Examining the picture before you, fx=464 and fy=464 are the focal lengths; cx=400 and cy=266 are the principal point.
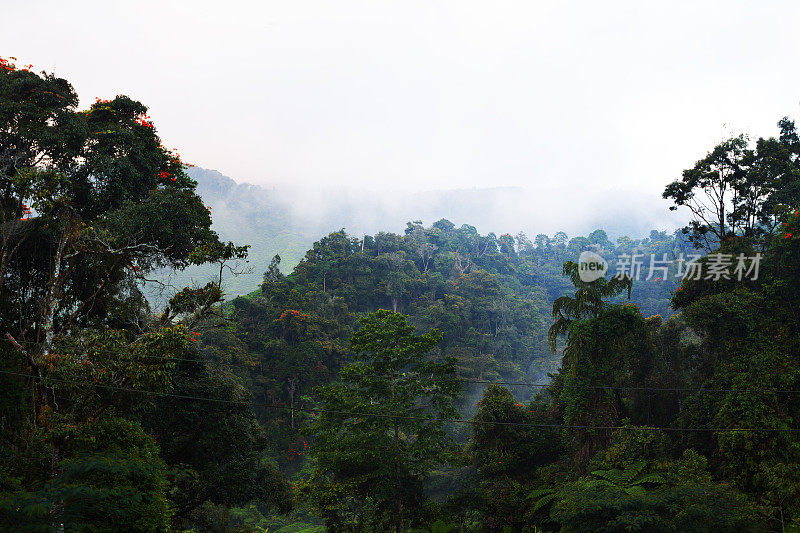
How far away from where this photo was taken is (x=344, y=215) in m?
150

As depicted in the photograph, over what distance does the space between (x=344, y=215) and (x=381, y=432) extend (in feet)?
452

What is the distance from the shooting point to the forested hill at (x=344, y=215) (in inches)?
4313

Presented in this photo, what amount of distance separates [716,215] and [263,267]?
8668cm

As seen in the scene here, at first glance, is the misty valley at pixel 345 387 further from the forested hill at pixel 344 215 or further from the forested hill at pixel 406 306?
the forested hill at pixel 344 215

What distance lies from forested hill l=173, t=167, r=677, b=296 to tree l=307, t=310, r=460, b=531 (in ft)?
213

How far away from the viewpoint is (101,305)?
38.5 ft

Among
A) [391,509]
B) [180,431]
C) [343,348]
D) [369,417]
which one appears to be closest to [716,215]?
[369,417]

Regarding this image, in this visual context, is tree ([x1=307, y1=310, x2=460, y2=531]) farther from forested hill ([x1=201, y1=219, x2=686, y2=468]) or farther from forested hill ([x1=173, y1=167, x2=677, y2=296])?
forested hill ([x1=173, y1=167, x2=677, y2=296])

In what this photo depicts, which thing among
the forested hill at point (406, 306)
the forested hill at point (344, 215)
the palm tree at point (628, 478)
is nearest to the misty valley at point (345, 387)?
the palm tree at point (628, 478)

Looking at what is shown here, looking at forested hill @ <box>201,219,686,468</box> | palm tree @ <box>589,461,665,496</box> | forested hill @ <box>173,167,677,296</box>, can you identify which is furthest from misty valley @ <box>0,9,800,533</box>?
forested hill @ <box>173,167,677,296</box>

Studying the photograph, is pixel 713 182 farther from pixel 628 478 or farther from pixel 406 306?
pixel 406 306

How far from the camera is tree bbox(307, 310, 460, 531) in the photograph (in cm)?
1529

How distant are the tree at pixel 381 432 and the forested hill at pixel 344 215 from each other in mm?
64776

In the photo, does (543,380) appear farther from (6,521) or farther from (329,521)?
(6,521)
